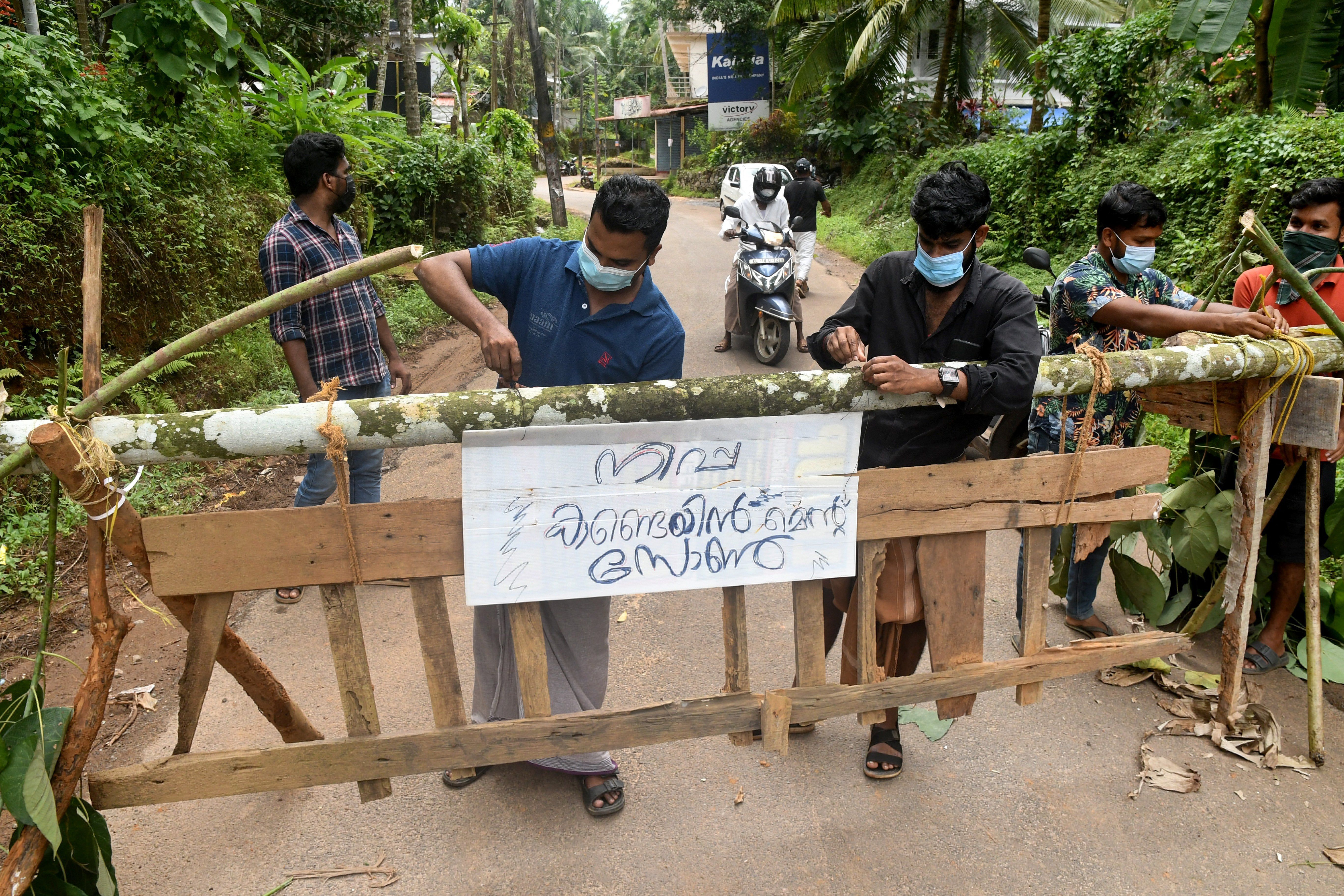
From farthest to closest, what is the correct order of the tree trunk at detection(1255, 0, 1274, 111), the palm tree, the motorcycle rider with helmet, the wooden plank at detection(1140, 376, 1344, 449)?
the palm tree → the tree trunk at detection(1255, 0, 1274, 111) → the motorcycle rider with helmet → the wooden plank at detection(1140, 376, 1344, 449)

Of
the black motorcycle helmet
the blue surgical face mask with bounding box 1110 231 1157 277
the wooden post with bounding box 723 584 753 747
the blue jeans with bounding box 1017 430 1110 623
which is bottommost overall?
the blue jeans with bounding box 1017 430 1110 623

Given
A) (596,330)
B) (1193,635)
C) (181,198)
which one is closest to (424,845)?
(596,330)

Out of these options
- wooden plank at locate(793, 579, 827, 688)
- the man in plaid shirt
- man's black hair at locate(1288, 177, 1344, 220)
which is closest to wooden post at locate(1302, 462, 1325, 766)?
man's black hair at locate(1288, 177, 1344, 220)

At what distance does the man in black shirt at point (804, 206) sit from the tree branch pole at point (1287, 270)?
646 cm

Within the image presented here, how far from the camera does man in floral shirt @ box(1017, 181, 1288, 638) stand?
2768 mm

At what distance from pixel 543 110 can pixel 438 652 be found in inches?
541

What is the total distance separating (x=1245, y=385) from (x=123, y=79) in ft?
20.9

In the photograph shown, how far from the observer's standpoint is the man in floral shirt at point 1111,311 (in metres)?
2.77

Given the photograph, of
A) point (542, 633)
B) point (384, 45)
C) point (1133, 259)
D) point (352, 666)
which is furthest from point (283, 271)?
point (384, 45)

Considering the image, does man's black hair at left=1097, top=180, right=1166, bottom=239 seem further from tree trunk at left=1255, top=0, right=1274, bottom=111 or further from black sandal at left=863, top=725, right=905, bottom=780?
tree trunk at left=1255, top=0, right=1274, bottom=111

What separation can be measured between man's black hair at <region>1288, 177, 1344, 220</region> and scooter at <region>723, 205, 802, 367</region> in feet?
13.0

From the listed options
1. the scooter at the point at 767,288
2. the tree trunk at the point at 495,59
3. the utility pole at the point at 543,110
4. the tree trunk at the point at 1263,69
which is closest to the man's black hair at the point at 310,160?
the scooter at the point at 767,288

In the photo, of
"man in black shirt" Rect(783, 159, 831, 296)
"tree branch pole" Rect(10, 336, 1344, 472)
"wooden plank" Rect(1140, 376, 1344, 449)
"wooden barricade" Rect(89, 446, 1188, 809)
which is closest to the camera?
"tree branch pole" Rect(10, 336, 1344, 472)

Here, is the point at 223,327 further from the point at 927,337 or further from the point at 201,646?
the point at 927,337
